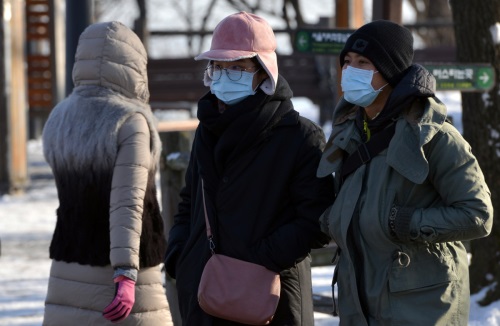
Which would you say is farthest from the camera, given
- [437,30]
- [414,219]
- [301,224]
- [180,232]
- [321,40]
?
[437,30]

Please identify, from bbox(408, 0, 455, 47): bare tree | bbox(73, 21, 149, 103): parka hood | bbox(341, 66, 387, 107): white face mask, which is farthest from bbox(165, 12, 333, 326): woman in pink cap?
bbox(408, 0, 455, 47): bare tree

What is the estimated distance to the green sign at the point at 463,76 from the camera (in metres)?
6.45

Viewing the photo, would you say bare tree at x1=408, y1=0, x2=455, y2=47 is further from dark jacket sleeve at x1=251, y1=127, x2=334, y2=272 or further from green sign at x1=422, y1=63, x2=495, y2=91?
dark jacket sleeve at x1=251, y1=127, x2=334, y2=272

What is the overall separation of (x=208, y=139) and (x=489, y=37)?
3525 millimetres

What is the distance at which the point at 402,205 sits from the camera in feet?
11.5

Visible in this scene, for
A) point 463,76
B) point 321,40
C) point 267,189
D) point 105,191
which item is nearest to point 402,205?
point 267,189

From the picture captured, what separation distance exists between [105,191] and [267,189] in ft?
2.86

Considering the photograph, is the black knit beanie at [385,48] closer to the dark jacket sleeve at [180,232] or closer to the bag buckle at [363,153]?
the bag buckle at [363,153]

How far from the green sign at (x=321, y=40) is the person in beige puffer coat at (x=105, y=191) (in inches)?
108

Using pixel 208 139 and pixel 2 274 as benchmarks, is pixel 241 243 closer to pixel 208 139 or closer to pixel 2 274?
pixel 208 139

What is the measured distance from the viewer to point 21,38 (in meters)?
14.3

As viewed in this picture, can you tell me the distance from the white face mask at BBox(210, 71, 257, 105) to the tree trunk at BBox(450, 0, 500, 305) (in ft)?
11.1

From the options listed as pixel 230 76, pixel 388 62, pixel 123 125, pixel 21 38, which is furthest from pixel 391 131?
pixel 21 38

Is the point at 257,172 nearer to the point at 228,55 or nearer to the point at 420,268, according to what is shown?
the point at 228,55
